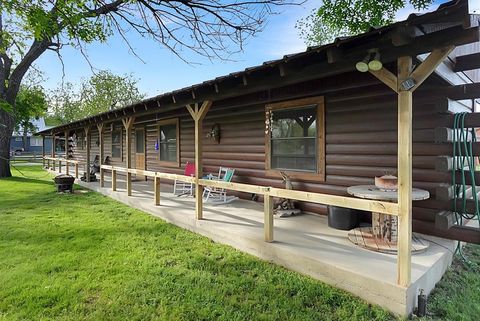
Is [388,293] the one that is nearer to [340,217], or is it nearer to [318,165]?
[340,217]

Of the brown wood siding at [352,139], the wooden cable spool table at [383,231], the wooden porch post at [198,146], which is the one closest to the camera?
the wooden cable spool table at [383,231]

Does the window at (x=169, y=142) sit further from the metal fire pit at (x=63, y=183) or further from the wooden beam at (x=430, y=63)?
the wooden beam at (x=430, y=63)

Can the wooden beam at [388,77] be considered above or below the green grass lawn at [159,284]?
above

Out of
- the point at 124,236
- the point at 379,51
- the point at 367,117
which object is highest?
the point at 379,51

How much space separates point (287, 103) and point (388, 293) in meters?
3.60

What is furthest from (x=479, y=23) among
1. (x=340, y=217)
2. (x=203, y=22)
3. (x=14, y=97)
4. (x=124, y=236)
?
(x=14, y=97)

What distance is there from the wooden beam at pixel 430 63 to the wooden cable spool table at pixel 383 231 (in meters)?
1.36

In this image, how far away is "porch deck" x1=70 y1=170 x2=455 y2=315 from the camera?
272 centimetres

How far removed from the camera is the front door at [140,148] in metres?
10.7

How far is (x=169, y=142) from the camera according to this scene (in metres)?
9.22

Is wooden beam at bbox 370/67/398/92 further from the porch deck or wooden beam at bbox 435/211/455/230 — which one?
wooden beam at bbox 435/211/455/230

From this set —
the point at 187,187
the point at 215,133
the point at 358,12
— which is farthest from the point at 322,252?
the point at 358,12

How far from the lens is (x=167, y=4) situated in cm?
382

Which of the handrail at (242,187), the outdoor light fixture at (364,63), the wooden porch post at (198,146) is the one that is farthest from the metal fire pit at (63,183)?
the outdoor light fixture at (364,63)
